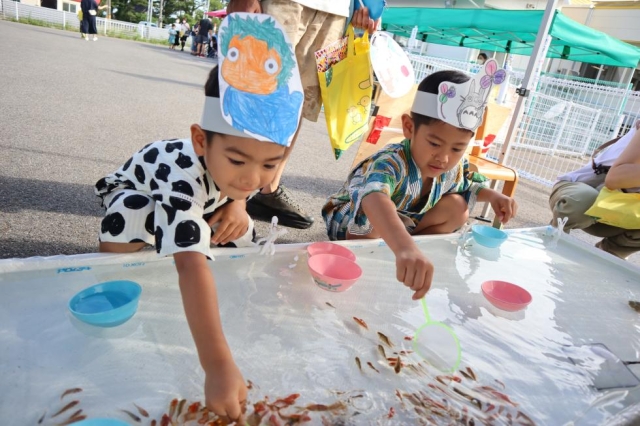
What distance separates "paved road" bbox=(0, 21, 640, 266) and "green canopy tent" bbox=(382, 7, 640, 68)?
198 centimetres

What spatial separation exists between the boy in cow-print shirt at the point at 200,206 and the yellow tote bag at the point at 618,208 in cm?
200

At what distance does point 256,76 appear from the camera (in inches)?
43.4

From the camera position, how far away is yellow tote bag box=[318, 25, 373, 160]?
7.78 ft

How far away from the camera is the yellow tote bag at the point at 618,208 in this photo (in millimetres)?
2324

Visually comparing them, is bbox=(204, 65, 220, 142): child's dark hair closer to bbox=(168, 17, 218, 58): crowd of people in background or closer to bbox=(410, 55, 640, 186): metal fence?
bbox=(410, 55, 640, 186): metal fence

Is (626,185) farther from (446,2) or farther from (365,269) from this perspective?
(446,2)

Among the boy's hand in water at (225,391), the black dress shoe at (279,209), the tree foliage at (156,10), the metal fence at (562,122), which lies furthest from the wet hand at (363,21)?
the tree foliage at (156,10)

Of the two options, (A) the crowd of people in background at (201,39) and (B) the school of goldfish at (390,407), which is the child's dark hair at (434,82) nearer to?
(B) the school of goldfish at (390,407)

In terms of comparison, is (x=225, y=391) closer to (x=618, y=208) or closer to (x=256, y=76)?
(x=256, y=76)

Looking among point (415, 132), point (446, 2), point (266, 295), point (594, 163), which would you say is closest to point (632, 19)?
point (446, 2)

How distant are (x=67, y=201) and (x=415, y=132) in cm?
198

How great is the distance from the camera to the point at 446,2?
62.4 ft

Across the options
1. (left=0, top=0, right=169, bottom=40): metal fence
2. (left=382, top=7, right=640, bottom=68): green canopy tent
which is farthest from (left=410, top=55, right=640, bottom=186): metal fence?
(left=0, top=0, right=169, bottom=40): metal fence

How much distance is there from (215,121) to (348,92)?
1.41 m
